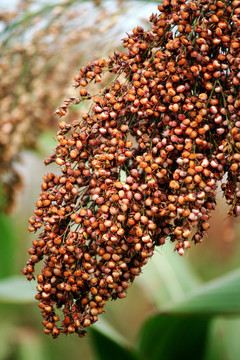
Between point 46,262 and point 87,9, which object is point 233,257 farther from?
point 46,262

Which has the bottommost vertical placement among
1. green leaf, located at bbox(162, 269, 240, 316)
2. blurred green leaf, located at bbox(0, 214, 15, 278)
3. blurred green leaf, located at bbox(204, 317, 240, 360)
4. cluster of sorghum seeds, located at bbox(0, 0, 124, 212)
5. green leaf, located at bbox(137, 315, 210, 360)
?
blurred green leaf, located at bbox(204, 317, 240, 360)

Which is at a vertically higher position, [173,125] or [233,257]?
[173,125]

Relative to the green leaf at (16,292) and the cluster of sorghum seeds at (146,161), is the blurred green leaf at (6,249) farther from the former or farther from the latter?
the cluster of sorghum seeds at (146,161)

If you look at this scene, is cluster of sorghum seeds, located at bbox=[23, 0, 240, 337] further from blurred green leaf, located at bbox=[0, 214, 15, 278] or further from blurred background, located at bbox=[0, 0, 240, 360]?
blurred green leaf, located at bbox=[0, 214, 15, 278]

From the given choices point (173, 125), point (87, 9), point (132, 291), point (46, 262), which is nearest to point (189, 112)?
point (173, 125)

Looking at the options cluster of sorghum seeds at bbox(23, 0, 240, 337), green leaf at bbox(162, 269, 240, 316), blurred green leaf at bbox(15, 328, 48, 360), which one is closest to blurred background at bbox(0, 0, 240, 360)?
green leaf at bbox(162, 269, 240, 316)
